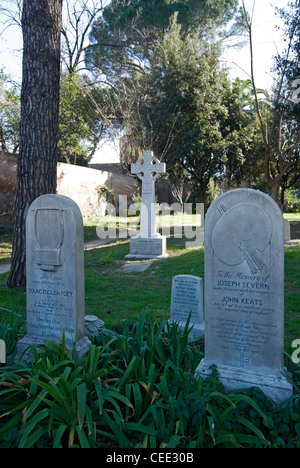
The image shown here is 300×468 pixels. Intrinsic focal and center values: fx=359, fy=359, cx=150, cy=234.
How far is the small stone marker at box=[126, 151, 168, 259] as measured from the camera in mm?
9422

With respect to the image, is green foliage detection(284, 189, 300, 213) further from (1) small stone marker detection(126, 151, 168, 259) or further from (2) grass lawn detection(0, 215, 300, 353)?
(1) small stone marker detection(126, 151, 168, 259)

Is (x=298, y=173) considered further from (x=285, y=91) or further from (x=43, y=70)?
(x=43, y=70)

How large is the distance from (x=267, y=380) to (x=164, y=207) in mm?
21142

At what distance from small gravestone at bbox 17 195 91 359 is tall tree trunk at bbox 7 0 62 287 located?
271 cm

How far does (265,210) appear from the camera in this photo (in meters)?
2.93

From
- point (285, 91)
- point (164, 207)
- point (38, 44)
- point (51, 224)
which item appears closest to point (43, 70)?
point (38, 44)

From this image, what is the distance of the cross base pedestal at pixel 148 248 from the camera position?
9.35m

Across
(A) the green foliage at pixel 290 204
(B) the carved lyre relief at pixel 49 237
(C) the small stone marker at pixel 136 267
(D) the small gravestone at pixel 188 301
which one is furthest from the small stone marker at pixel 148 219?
(A) the green foliage at pixel 290 204

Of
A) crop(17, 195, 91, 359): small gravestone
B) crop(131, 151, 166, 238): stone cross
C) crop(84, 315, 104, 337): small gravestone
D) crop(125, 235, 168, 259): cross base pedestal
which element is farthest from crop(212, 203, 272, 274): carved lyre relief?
crop(131, 151, 166, 238): stone cross

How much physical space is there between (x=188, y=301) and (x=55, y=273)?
1610 mm

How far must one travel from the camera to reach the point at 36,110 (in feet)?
19.9

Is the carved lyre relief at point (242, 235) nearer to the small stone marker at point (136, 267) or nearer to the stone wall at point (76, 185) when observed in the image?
the small stone marker at point (136, 267)

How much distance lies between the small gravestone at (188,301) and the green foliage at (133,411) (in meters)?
1.18

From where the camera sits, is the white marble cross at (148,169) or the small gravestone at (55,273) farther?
the white marble cross at (148,169)
